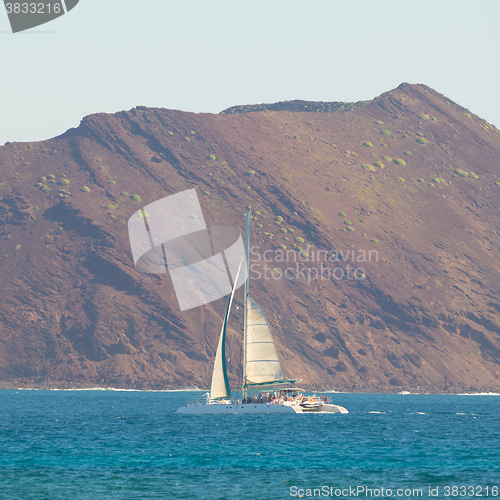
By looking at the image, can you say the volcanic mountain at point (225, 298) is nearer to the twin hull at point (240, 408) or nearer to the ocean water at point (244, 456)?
the twin hull at point (240, 408)

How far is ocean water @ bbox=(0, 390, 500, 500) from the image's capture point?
4075 centimetres

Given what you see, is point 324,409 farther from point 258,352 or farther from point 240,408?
point 258,352

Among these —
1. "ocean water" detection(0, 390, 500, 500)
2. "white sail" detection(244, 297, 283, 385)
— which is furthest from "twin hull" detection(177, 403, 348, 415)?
"white sail" detection(244, 297, 283, 385)

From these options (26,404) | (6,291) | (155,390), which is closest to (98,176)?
(6,291)

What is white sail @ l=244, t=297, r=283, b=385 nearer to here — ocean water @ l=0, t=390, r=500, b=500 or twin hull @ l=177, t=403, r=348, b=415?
twin hull @ l=177, t=403, r=348, b=415

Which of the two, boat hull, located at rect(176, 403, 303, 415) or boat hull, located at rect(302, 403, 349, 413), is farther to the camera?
boat hull, located at rect(302, 403, 349, 413)

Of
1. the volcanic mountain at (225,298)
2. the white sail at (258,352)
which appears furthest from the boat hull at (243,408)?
the volcanic mountain at (225,298)

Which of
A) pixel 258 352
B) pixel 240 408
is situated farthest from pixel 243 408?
pixel 258 352

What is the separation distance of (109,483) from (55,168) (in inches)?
6395

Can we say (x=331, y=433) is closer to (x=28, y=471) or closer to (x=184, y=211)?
(x=28, y=471)

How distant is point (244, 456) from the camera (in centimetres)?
5341

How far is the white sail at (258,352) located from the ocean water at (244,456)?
4.59 metres

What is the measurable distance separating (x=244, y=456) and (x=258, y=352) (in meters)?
22.9

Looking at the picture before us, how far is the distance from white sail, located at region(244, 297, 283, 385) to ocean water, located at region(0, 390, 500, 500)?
4593mm
